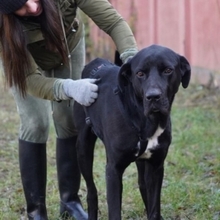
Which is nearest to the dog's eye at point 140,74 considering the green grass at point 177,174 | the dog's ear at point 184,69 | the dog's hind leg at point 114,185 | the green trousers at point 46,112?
the dog's ear at point 184,69

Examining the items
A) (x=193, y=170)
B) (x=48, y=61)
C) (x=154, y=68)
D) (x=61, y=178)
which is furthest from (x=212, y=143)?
(x=154, y=68)

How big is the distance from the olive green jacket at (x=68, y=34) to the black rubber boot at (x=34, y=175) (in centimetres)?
53

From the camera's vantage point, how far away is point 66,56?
4.24 m

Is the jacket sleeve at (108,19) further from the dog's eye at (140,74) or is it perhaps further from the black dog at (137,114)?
the dog's eye at (140,74)

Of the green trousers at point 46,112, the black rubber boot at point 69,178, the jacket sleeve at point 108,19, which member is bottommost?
the black rubber boot at point 69,178

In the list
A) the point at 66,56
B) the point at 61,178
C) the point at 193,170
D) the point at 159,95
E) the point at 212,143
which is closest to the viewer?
the point at 159,95

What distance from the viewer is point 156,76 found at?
350 cm

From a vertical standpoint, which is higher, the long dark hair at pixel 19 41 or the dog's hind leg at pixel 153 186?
the long dark hair at pixel 19 41

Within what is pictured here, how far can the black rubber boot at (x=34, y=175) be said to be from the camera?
4.46 meters

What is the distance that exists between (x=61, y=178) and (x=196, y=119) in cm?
323

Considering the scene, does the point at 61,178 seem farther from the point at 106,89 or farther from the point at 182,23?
the point at 182,23

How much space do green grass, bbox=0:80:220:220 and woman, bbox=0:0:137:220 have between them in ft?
1.25

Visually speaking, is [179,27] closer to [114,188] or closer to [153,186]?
[153,186]

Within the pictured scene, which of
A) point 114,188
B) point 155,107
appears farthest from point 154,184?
point 155,107
